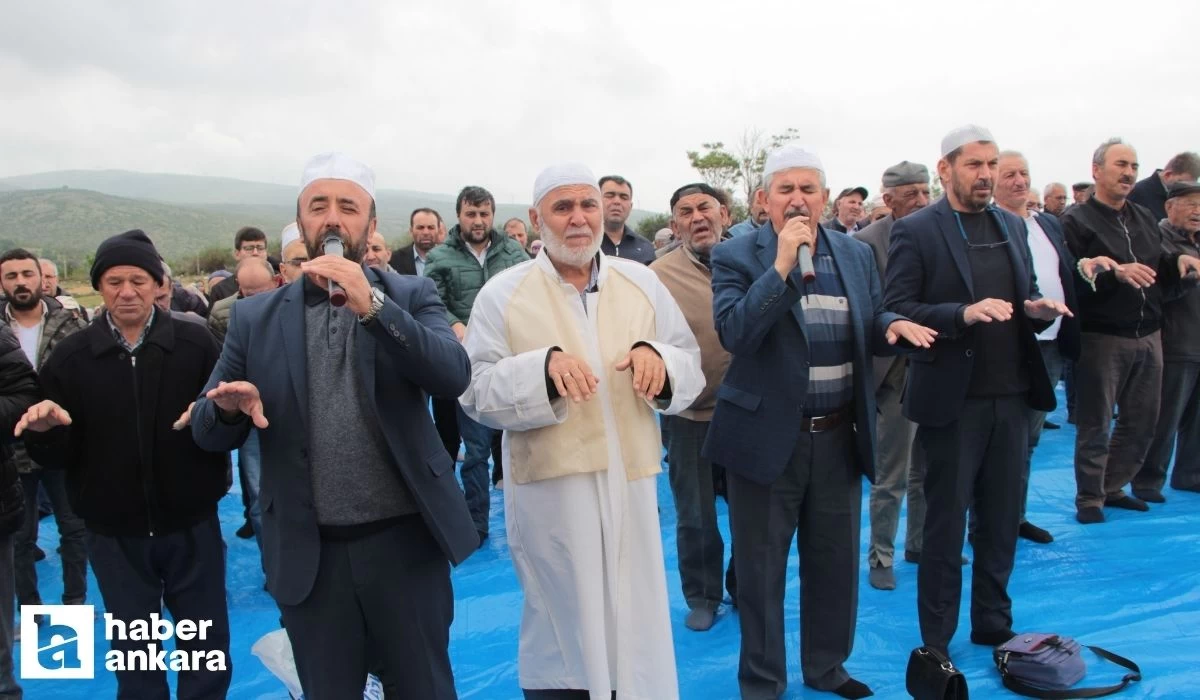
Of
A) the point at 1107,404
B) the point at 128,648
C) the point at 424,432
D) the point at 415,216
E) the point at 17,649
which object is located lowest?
the point at 17,649

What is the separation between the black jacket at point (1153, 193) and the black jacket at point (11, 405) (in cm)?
728

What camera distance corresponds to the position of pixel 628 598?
2555 mm

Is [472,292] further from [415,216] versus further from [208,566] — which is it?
[208,566]

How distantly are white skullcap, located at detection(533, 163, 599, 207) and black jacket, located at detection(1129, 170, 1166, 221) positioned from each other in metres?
5.43

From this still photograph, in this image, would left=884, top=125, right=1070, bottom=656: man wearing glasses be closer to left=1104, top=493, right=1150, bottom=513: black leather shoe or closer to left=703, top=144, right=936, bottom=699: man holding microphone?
left=703, top=144, right=936, bottom=699: man holding microphone

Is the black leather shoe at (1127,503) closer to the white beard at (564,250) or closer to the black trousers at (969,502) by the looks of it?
the black trousers at (969,502)

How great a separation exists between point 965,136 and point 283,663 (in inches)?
146

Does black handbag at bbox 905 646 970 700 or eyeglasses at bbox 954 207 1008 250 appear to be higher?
eyeglasses at bbox 954 207 1008 250

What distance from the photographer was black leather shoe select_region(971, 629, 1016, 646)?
3.35m

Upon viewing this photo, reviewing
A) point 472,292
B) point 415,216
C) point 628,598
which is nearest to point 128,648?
point 628,598

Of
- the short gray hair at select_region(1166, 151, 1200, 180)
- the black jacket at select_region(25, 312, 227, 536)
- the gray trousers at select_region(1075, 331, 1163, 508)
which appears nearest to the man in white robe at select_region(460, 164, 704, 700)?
the black jacket at select_region(25, 312, 227, 536)

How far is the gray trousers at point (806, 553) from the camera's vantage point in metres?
2.96

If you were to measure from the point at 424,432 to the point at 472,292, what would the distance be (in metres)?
3.03

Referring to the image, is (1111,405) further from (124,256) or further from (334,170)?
(124,256)
